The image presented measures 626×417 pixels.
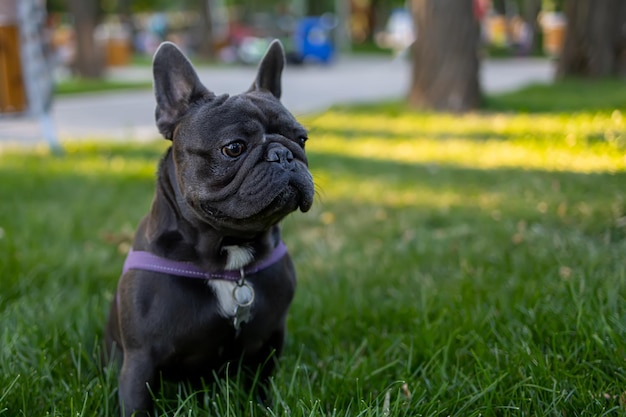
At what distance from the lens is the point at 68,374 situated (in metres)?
2.60

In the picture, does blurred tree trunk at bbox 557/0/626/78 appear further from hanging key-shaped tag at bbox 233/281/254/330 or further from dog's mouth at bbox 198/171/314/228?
hanging key-shaped tag at bbox 233/281/254/330

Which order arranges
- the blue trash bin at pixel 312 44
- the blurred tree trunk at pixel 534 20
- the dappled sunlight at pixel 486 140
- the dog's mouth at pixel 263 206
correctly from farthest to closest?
the blurred tree trunk at pixel 534 20 < the blue trash bin at pixel 312 44 < the dappled sunlight at pixel 486 140 < the dog's mouth at pixel 263 206

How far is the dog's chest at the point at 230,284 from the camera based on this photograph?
2348mm

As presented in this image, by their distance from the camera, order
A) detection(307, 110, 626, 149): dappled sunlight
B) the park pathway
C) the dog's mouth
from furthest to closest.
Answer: the park pathway, detection(307, 110, 626, 149): dappled sunlight, the dog's mouth

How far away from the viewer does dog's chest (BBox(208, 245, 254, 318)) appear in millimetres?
2348

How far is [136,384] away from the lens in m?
2.28

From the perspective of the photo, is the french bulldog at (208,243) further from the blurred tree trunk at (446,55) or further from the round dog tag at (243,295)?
the blurred tree trunk at (446,55)

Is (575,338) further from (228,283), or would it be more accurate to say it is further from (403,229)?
(403,229)

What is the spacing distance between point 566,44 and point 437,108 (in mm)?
6406

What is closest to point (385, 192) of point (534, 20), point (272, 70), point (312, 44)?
point (272, 70)

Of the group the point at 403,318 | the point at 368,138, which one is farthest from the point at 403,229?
the point at 368,138

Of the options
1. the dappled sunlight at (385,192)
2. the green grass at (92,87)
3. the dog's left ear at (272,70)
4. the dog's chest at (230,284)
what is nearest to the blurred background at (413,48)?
the green grass at (92,87)

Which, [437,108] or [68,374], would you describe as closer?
[68,374]

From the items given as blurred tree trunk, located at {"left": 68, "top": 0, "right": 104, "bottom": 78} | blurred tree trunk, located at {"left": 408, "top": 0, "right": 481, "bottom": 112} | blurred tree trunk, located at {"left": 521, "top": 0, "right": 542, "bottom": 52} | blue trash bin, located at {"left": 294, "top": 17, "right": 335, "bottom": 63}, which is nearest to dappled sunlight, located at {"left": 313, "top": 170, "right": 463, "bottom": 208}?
blurred tree trunk, located at {"left": 408, "top": 0, "right": 481, "bottom": 112}
